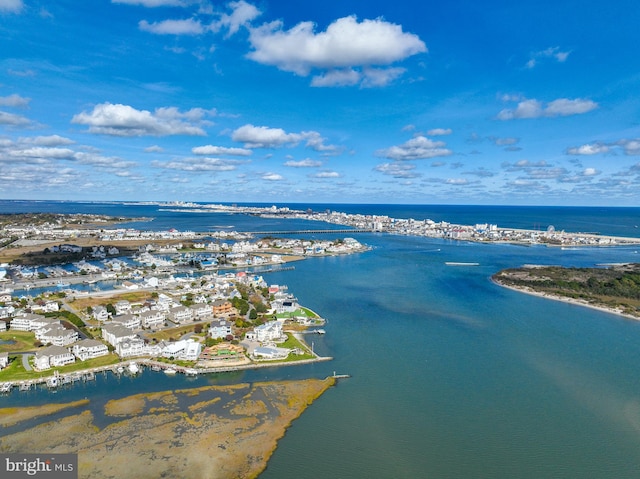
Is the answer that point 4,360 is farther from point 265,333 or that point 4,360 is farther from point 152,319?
point 265,333

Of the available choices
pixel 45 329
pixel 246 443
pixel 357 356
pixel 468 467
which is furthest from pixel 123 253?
pixel 468 467

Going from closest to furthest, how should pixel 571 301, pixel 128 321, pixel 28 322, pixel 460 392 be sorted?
pixel 460 392 < pixel 28 322 < pixel 128 321 < pixel 571 301

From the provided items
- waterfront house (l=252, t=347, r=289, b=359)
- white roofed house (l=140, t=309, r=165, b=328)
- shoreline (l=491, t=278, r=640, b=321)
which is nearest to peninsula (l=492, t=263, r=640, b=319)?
shoreline (l=491, t=278, r=640, b=321)

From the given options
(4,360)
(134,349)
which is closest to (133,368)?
(134,349)

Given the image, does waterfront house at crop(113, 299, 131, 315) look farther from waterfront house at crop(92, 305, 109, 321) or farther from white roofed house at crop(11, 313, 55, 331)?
white roofed house at crop(11, 313, 55, 331)

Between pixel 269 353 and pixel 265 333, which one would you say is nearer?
pixel 269 353

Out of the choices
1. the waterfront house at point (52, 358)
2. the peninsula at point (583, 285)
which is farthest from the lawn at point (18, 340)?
the peninsula at point (583, 285)
